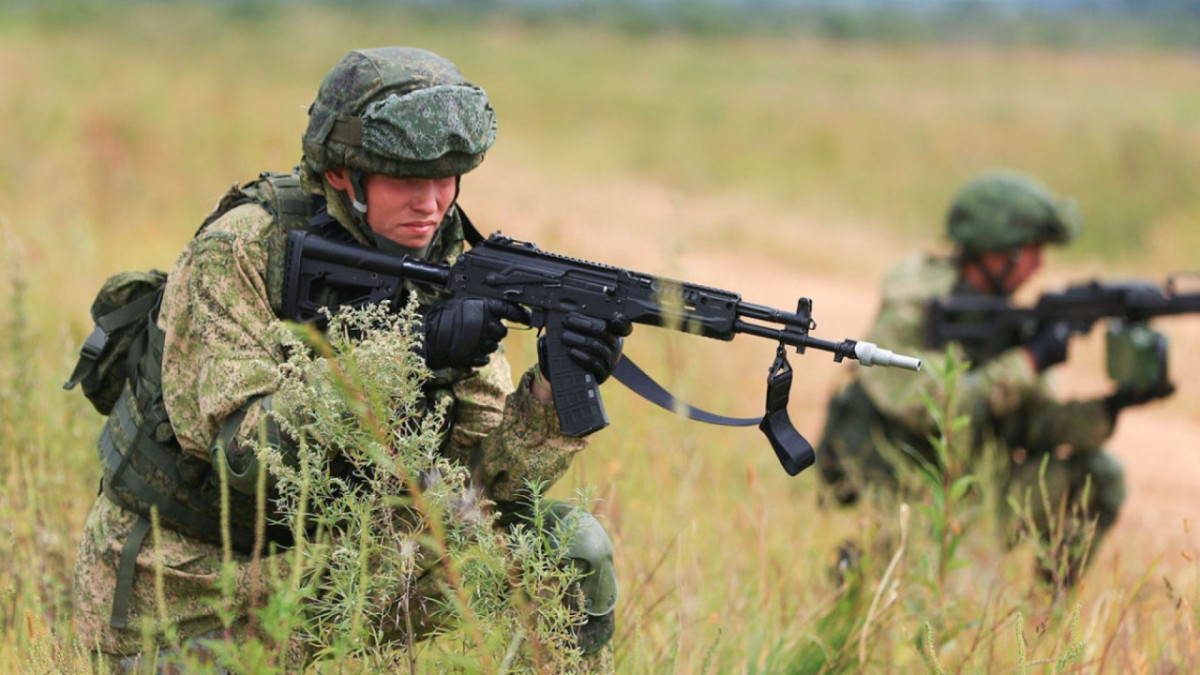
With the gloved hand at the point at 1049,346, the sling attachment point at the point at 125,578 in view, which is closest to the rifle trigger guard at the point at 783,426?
the sling attachment point at the point at 125,578

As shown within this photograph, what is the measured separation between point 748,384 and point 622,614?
4.63m

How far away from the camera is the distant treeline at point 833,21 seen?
47062mm

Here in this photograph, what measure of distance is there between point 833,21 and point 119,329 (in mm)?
57761

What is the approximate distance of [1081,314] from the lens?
5.69 m

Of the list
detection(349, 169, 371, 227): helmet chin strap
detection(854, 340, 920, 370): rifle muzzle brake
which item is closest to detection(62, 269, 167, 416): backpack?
detection(349, 169, 371, 227): helmet chin strap

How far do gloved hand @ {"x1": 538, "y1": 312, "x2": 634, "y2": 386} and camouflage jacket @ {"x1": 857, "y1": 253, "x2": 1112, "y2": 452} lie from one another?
295 centimetres

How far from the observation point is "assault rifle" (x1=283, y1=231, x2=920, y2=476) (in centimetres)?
264

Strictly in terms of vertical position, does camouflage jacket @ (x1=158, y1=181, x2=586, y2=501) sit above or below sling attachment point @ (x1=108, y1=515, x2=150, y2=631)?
above

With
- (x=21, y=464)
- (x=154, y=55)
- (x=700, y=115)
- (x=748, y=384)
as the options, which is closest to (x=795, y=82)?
(x=700, y=115)

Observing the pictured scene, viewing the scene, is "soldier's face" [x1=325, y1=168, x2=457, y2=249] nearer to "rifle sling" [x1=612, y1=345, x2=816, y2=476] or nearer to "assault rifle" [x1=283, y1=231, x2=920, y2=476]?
"assault rifle" [x1=283, y1=231, x2=920, y2=476]

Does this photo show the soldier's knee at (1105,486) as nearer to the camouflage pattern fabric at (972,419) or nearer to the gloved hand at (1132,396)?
the camouflage pattern fabric at (972,419)

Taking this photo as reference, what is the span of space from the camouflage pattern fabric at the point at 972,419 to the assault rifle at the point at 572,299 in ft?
9.43

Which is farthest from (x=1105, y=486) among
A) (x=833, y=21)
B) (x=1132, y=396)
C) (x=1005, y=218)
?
(x=833, y=21)

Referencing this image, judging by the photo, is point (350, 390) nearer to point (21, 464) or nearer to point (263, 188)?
point (263, 188)
